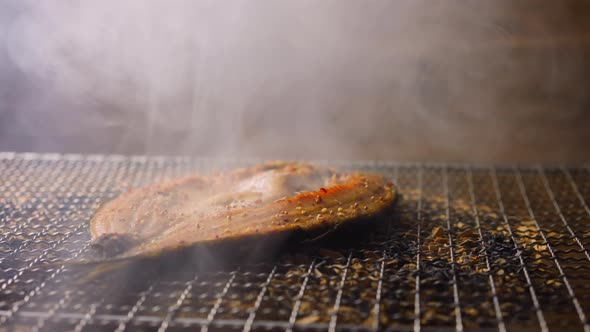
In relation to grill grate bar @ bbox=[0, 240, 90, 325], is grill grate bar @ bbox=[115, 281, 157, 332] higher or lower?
lower

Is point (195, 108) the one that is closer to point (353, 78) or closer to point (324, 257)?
point (353, 78)

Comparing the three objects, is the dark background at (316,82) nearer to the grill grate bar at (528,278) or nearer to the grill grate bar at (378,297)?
the grill grate bar at (528,278)

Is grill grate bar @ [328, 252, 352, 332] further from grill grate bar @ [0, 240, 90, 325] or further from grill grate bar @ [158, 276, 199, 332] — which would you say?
grill grate bar @ [0, 240, 90, 325]

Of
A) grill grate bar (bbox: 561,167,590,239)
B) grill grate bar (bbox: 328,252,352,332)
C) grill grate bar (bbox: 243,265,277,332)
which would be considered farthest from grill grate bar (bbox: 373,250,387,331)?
grill grate bar (bbox: 561,167,590,239)

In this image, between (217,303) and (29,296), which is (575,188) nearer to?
(217,303)

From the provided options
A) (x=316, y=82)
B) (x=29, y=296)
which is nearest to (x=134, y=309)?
(x=29, y=296)

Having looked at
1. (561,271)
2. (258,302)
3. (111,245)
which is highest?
(111,245)

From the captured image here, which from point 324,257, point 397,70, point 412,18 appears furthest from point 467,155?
point 324,257

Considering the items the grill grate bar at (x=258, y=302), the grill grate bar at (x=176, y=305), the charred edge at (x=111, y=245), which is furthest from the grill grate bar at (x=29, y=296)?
the grill grate bar at (x=258, y=302)
